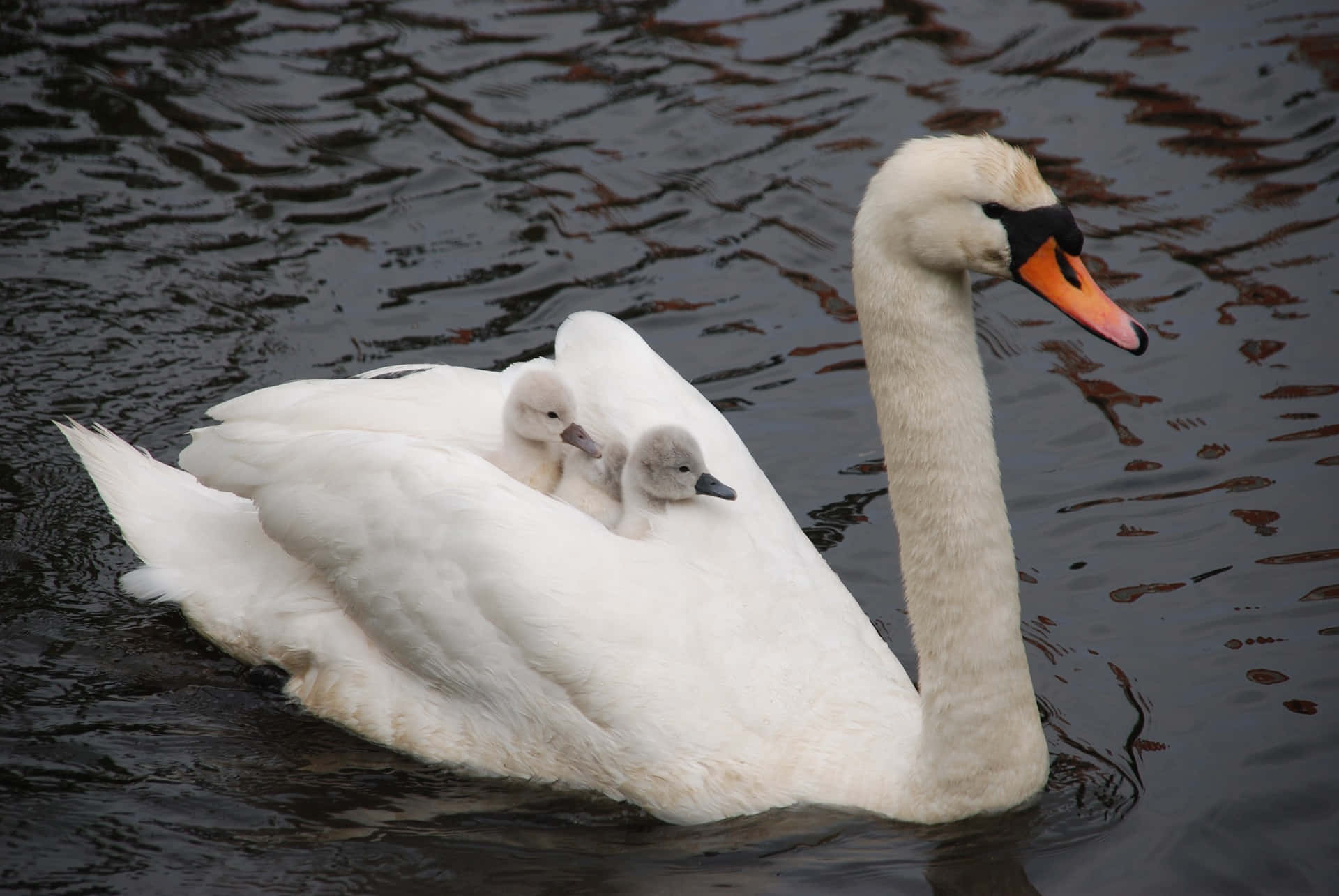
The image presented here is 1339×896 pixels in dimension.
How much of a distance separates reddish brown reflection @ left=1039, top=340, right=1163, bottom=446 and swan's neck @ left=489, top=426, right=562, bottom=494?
9.47 ft

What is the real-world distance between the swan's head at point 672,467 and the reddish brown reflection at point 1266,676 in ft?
6.79

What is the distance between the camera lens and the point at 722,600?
5.29m

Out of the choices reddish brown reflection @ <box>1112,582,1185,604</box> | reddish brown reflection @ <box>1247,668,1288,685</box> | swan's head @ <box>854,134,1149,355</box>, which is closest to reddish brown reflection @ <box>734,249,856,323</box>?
reddish brown reflection @ <box>1112,582,1185,604</box>

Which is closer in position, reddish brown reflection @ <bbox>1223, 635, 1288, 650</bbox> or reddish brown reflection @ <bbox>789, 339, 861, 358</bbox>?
reddish brown reflection @ <bbox>1223, 635, 1288, 650</bbox>

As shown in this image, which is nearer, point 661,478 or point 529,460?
point 661,478

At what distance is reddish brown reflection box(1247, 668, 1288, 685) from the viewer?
5738 millimetres

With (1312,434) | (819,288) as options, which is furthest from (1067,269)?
(819,288)

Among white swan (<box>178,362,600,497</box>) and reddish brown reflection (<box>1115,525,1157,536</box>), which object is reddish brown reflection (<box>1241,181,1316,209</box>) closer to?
reddish brown reflection (<box>1115,525,1157,536</box>)

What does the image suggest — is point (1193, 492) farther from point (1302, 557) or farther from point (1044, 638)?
point (1044, 638)

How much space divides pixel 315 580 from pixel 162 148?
15.6 feet

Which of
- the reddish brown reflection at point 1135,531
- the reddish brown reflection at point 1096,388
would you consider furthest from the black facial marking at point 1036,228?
the reddish brown reflection at point 1096,388

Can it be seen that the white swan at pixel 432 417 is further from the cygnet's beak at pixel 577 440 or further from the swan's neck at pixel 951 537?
the swan's neck at pixel 951 537

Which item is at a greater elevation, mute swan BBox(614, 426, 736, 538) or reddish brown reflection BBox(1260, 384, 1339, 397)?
mute swan BBox(614, 426, 736, 538)

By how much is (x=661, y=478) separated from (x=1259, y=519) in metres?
2.78
